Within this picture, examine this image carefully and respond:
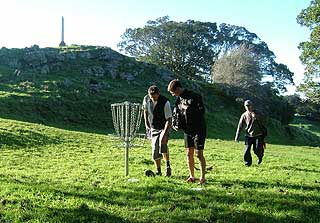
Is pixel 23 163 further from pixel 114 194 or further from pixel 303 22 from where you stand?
pixel 303 22

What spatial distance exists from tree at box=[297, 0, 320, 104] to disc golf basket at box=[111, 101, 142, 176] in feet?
96.8

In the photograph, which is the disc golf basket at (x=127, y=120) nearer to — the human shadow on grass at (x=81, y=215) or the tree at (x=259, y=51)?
the human shadow on grass at (x=81, y=215)

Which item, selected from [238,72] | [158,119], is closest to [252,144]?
[158,119]

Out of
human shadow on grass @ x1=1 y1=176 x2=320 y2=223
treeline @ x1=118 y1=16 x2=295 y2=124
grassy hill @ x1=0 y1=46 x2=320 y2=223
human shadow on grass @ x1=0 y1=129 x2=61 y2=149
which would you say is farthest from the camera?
treeline @ x1=118 y1=16 x2=295 y2=124

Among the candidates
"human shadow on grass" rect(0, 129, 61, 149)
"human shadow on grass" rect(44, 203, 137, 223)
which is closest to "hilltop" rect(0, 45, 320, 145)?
"human shadow on grass" rect(0, 129, 61, 149)

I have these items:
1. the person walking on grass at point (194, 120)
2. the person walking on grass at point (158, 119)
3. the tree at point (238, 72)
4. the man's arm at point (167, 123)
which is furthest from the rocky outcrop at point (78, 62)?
the person walking on grass at point (194, 120)

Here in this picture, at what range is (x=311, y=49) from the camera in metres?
37.7

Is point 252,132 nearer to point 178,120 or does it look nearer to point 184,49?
point 178,120

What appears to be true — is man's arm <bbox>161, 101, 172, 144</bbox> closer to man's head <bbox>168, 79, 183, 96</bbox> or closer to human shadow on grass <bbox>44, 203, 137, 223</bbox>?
man's head <bbox>168, 79, 183, 96</bbox>

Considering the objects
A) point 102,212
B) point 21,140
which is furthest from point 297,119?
point 102,212

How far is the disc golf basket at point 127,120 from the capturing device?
10.6 metres

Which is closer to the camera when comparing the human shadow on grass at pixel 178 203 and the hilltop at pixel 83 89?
the human shadow on grass at pixel 178 203

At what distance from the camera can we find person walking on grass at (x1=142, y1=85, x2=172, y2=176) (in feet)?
34.7

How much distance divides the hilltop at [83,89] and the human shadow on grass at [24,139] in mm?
10109
